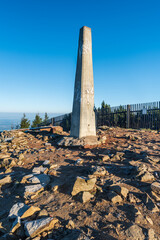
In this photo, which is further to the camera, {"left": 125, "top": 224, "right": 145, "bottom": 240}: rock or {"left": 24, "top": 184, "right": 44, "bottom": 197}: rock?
{"left": 24, "top": 184, "right": 44, "bottom": 197}: rock

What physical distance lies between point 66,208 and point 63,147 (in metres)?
3.32

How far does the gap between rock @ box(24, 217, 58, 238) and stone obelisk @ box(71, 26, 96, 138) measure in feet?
12.4

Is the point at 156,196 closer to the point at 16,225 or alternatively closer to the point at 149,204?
the point at 149,204

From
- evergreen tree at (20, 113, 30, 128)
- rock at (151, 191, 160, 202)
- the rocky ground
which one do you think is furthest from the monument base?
evergreen tree at (20, 113, 30, 128)

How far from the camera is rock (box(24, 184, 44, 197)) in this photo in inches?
91.6

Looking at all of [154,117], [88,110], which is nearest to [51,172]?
[88,110]

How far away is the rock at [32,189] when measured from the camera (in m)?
2.33

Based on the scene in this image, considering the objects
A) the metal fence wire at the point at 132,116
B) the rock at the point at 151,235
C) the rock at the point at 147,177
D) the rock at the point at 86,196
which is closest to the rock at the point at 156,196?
the rock at the point at 147,177

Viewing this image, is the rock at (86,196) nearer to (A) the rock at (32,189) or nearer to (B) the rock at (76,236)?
(B) the rock at (76,236)

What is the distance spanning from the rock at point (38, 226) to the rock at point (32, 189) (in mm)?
789

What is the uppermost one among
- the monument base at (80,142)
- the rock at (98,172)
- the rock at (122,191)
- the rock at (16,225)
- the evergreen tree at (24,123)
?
the evergreen tree at (24,123)

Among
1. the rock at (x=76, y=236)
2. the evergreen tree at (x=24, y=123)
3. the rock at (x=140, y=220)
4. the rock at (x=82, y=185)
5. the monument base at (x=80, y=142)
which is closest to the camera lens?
the rock at (x=76, y=236)

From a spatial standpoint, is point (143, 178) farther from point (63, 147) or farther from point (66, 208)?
point (63, 147)

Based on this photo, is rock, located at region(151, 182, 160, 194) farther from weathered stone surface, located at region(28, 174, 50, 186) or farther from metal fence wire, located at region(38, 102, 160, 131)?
metal fence wire, located at region(38, 102, 160, 131)
